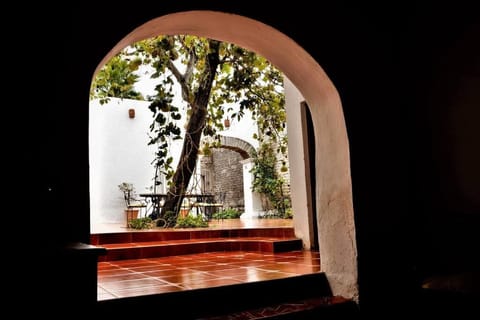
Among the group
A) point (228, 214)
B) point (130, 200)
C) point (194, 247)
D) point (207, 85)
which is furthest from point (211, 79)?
point (228, 214)

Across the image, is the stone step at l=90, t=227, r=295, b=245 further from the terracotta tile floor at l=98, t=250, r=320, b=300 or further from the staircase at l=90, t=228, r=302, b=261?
the terracotta tile floor at l=98, t=250, r=320, b=300

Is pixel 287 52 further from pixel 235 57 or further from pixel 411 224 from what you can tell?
pixel 235 57

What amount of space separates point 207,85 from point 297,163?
228 centimetres

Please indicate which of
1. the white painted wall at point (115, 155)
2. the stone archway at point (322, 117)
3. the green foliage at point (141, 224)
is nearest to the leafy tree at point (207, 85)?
the green foliage at point (141, 224)

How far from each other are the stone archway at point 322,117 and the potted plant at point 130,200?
6.51 metres

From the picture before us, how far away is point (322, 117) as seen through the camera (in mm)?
2697

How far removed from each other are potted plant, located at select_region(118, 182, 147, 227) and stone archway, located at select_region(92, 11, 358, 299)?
651 cm

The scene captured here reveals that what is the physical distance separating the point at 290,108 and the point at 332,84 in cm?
226

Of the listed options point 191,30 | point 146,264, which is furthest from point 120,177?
point 191,30

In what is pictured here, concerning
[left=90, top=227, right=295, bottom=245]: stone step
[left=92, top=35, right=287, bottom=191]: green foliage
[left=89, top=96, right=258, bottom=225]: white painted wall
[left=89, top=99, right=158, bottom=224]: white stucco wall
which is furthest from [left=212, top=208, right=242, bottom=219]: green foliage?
[left=90, top=227, right=295, bottom=245]: stone step

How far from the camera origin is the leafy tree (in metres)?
4.83

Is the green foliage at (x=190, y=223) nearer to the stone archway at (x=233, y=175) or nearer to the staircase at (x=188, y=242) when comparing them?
the staircase at (x=188, y=242)

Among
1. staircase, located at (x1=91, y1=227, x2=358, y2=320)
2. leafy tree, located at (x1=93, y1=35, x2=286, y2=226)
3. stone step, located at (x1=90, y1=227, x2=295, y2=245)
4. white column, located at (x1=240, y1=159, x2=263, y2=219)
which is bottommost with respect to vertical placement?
staircase, located at (x1=91, y1=227, x2=358, y2=320)

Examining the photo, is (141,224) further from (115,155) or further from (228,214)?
(228,214)
